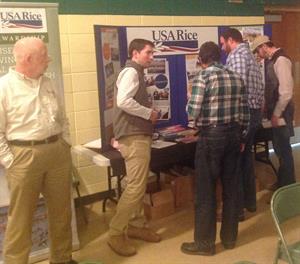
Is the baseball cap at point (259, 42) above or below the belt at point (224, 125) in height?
above

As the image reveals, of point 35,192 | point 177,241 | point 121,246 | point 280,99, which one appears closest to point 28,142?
point 35,192

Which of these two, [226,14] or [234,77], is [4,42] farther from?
[226,14]

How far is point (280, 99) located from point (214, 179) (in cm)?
128

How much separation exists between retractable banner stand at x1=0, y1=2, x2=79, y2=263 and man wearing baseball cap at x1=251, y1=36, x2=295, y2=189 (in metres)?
1.99

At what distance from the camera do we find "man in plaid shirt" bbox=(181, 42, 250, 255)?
2734 mm

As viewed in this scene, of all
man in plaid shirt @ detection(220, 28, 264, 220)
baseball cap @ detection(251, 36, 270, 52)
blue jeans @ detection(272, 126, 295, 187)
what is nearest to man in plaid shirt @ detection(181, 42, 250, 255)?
man in plaid shirt @ detection(220, 28, 264, 220)

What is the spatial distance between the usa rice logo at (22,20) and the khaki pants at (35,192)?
754 millimetres

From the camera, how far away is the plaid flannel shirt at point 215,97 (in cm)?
272

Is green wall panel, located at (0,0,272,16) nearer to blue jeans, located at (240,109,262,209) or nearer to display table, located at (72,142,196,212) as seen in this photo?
display table, located at (72,142,196,212)

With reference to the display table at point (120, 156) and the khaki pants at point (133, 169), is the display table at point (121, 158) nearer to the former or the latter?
the display table at point (120, 156)

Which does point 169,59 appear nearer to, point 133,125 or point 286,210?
point 133,125

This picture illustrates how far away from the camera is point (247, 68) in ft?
10.7

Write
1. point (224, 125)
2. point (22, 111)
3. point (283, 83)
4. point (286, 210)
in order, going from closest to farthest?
1. point (286, 210)
2. point (22, 111)
3. point (224, 125)
4. point (283, 83)

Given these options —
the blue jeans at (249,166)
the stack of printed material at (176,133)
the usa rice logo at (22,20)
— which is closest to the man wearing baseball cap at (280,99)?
the blue jeans at (249,166)
